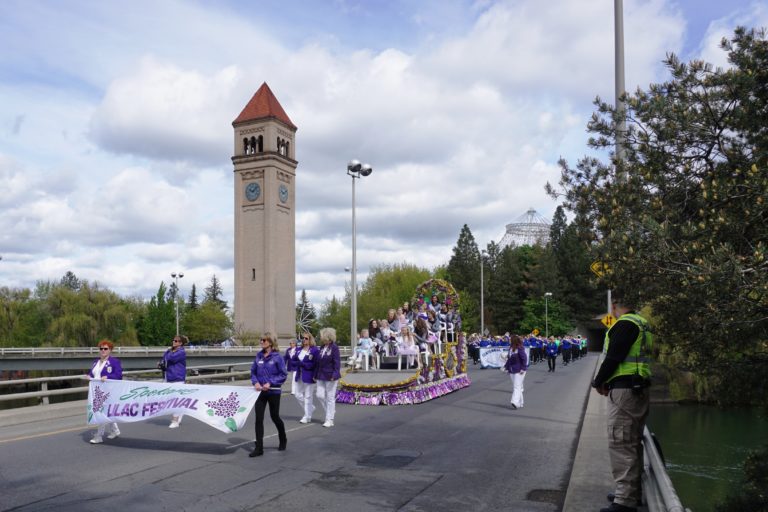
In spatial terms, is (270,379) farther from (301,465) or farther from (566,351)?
(566,351)

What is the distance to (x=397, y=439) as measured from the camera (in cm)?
1219

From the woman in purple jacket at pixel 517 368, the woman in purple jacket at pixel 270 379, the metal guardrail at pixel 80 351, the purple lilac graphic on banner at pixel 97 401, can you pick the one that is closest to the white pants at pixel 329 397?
the woman in purple jacket at pixel 270 379

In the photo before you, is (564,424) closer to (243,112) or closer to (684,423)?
(684,423)

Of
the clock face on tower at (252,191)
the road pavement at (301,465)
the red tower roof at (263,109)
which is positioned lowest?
the road pavement at (301,465)

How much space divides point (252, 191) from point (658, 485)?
78.7 meters

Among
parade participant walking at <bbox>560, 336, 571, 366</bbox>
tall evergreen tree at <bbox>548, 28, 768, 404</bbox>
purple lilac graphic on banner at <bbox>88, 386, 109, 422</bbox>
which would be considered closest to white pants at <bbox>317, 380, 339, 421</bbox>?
purple lilac graphic on banner at <bbox>88, 386, 109, 422</bbox>

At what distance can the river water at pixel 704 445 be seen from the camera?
51.7 feet

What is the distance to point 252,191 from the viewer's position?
266ft

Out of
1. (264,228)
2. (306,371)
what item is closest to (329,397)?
(306,371)

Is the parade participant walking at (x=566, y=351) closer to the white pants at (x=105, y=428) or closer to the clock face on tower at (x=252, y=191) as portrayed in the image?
the white pants at (x=105, y=428)

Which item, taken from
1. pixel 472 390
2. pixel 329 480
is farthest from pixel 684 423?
pixel 329 480

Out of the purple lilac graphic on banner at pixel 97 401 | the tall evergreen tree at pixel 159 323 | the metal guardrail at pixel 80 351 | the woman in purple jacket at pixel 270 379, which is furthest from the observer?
the tall evergreen tree at pixel 159 323

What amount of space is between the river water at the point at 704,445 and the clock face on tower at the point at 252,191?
58061 mm

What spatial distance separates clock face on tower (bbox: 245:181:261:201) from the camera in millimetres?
80438
